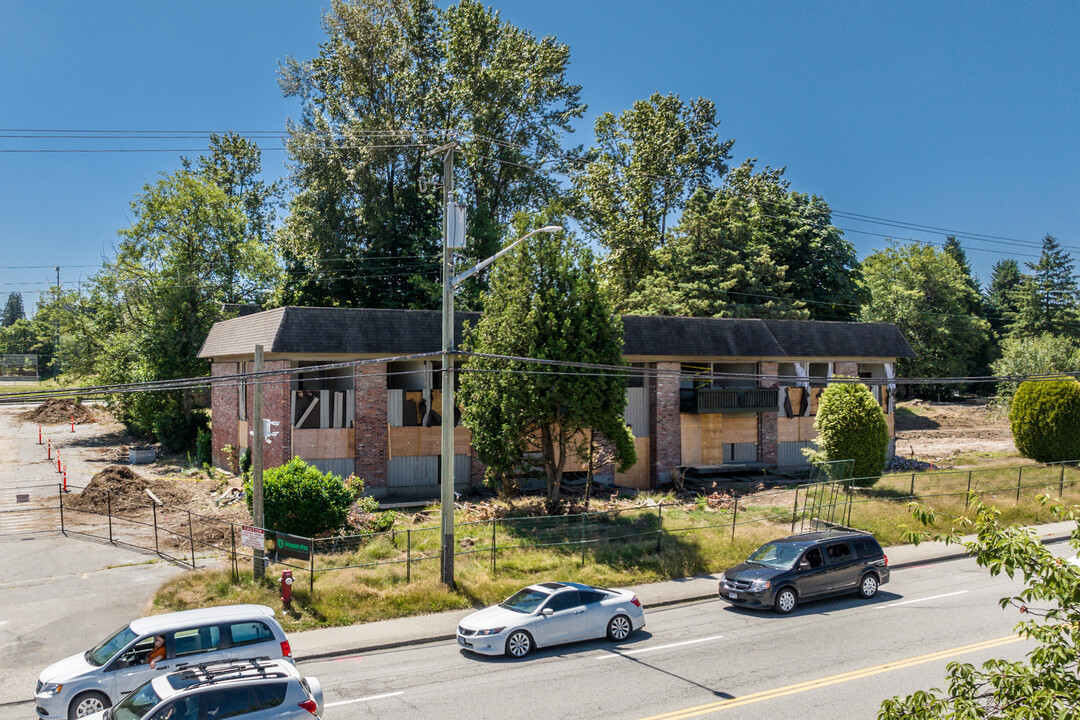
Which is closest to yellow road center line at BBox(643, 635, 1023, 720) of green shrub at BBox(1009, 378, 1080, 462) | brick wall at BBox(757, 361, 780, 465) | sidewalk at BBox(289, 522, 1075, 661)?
sidewalk at BBox(289, 522, 1075, 661)

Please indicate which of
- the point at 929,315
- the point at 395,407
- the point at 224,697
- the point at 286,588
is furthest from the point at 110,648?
the point at 929,315

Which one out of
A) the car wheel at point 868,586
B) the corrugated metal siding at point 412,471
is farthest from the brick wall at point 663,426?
the car wheel at point 868,586

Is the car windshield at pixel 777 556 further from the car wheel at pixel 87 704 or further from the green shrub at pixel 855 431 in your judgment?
the car wheel at pixel 87 704

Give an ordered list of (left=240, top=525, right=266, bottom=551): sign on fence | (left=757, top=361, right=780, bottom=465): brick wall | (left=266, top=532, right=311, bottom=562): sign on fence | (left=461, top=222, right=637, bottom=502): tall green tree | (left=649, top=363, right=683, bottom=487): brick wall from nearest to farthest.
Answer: (left=240, top=525, right=266, bottom=551): sign on fence, (left=266, top=532, right=311, bottom=562): sign on fence, (left=461, top=222, right=637, bottom=502): tall green tree, (left=649, top=363, right=683, bottom=487): brick wall, (left=757, top=361, right=780, bottom=465): brick wall

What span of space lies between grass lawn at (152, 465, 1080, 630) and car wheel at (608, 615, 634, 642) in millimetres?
3624

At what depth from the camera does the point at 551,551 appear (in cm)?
2211

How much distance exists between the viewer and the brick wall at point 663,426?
32719mm

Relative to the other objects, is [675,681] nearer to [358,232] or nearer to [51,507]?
[51,507]

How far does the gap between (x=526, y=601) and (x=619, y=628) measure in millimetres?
2069

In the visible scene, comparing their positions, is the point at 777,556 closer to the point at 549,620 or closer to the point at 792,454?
the point at 549,620

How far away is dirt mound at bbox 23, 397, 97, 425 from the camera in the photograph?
6347 centimetres

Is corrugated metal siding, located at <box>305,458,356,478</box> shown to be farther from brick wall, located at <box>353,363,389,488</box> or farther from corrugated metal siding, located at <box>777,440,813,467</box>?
corrugated metal siding, located at <box>777,440,813,467</box>

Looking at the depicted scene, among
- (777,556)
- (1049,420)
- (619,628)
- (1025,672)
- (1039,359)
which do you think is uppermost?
(1039,359)

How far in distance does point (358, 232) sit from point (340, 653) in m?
36.5
